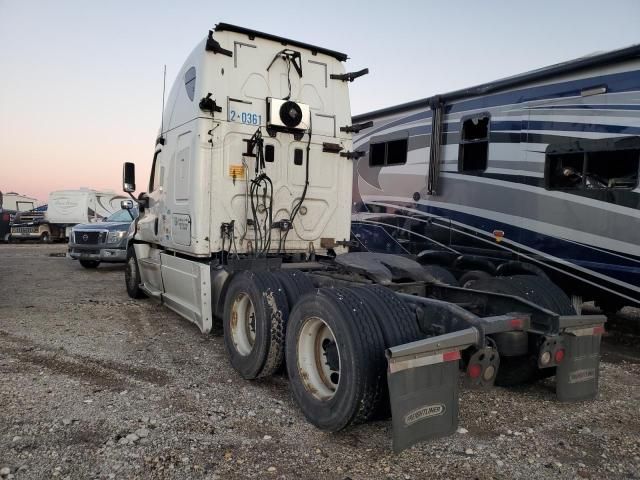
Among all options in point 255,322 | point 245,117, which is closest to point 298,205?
point 245,117

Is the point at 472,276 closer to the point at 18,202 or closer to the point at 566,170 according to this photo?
the point at 566,170

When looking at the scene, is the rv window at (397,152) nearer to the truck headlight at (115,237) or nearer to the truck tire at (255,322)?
the truck tire at (255,322)

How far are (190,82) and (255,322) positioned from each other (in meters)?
3.01

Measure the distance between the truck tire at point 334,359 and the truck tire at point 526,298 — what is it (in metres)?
1.28

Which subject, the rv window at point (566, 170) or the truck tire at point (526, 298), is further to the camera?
the rv window at point (566, 170)

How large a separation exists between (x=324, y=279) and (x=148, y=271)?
3.72 meters

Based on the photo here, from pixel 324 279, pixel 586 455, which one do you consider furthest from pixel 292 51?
pixel 586 455

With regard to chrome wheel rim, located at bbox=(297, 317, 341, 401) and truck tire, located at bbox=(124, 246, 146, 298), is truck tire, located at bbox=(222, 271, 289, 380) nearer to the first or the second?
chrome wheel rim, located at bbox=(297, 317, 341, 401)

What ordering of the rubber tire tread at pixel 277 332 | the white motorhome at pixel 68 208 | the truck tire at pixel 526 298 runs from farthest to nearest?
the white motorhome at pixel 68 208 < the rubber tire tread at pixel 277 332 < the truck tire at pixel 526 298

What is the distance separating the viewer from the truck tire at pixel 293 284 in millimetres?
4355

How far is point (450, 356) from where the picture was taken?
2994 mm

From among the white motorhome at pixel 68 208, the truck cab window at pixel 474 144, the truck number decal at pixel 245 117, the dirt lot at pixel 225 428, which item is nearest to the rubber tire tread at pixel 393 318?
the dirt lot at pixel 225 428

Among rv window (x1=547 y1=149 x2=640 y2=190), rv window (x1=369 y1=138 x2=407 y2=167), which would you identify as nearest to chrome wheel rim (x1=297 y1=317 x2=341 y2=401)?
rv window (x1=547 y1=149 x2=640 y2=190)

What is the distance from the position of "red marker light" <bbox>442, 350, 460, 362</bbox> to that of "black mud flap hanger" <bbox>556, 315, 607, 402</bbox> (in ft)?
3.14
